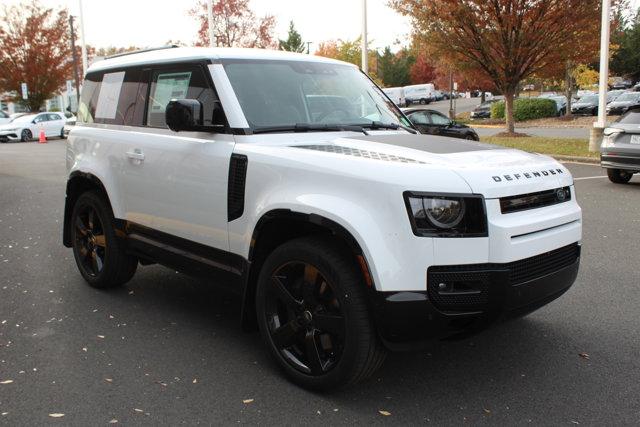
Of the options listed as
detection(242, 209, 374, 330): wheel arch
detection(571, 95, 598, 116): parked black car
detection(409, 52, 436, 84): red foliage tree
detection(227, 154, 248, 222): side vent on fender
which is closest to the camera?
detection(242, 209, 374, 330): wheel arch

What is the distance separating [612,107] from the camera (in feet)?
114

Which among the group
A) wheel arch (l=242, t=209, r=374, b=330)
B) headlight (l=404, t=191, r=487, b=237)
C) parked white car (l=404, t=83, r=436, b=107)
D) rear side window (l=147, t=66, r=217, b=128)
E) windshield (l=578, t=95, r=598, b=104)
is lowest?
wheel arch (l=242, t=209, r=374, b=330)

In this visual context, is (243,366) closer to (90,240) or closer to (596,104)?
(90,240)

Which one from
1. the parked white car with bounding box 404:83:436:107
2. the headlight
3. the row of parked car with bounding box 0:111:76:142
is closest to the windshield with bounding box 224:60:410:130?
the headlight

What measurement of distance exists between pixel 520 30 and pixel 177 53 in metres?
20.3

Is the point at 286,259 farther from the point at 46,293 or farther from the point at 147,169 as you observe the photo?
the point at 46,293

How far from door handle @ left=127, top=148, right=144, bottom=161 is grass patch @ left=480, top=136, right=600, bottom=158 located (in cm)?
1425

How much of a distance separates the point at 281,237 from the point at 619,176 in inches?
397

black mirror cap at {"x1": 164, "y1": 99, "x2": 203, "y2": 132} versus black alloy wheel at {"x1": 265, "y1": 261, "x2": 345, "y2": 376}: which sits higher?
black mirror cap at {"x1": 164, "y1": 99, "x2": 203, "y2": 132}

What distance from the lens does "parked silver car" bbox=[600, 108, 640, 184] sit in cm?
1099

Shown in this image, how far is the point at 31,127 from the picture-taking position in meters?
31.1

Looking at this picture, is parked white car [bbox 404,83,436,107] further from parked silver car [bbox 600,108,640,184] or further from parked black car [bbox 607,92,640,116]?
parked silver car [bbox 600,108,640,184]

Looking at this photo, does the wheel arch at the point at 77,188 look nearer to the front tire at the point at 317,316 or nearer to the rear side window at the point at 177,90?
the rear side window at the point at 177,90

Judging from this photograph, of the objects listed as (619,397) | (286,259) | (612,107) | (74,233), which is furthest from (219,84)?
(612,107)
